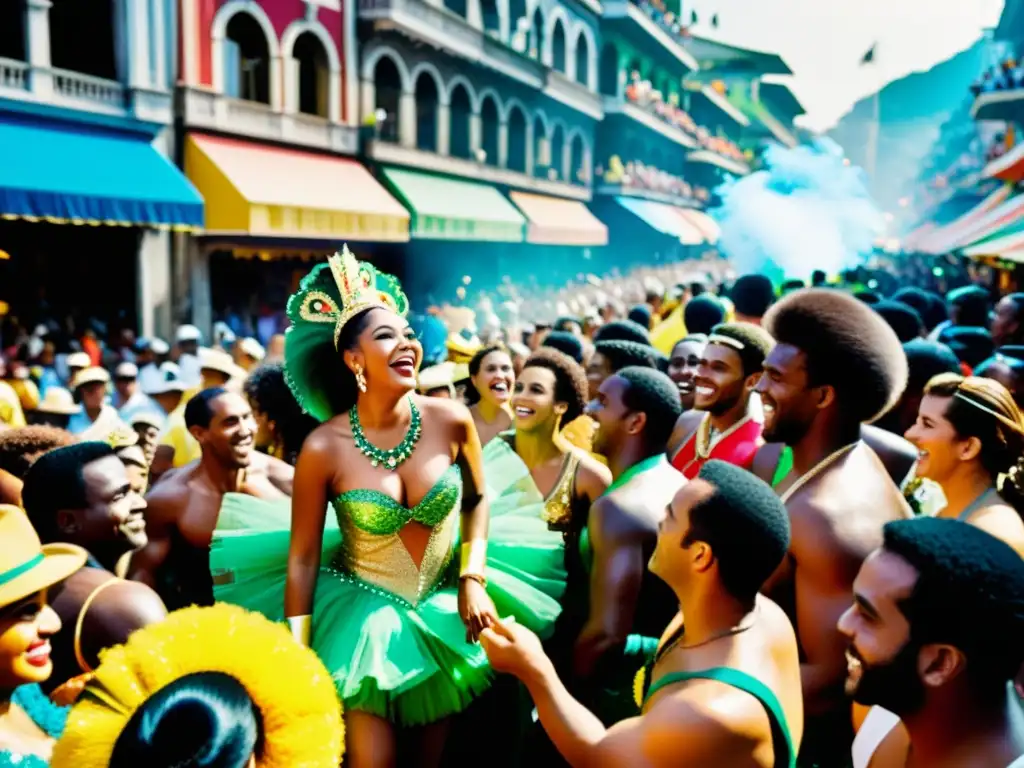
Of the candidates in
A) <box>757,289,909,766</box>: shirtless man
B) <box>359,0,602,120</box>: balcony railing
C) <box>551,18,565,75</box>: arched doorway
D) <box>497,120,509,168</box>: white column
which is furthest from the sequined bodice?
<box>551,18,565,75</box>: arched doorway

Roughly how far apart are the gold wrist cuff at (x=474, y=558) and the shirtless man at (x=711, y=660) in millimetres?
806

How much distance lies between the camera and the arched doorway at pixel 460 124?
81.1ft

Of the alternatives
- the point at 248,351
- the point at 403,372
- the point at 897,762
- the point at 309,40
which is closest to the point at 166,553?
the point at 403,372

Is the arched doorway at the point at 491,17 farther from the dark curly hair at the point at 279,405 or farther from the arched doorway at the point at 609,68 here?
the dark curly hair at the point at 279,405

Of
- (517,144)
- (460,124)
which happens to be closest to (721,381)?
(460,124)

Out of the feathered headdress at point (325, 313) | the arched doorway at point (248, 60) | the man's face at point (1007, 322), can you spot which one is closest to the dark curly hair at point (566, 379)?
the feathered headdress at point (325, 313)

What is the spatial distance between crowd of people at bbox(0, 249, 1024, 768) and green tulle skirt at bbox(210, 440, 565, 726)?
0.04 ft

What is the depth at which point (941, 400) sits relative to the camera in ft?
11.6

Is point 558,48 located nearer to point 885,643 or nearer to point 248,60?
point 248,60

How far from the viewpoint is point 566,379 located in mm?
4707

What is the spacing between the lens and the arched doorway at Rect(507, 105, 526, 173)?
28.3 meters

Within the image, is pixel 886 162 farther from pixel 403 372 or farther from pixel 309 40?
pixel 403 372

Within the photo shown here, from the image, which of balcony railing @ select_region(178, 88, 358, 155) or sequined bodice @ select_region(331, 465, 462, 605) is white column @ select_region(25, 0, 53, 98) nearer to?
balcony railing @ select_region(178, 88, 358, 155)

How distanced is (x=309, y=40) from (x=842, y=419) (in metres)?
17.8
